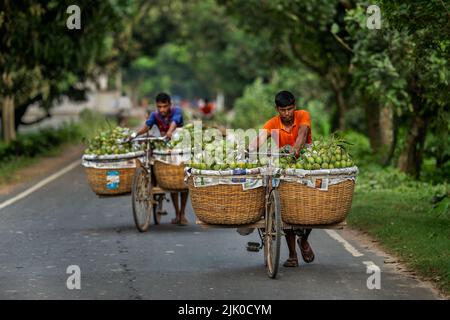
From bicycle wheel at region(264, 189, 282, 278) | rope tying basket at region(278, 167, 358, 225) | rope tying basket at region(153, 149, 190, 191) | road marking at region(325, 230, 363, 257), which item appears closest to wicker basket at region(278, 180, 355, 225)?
rope tying basket at region(278, 167, 358, 225)

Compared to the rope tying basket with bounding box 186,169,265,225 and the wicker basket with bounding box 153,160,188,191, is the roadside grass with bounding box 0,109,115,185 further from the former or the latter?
the rope tying basket with bounding box 186,169,265,225

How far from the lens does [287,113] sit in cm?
1064

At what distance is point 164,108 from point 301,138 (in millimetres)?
4374

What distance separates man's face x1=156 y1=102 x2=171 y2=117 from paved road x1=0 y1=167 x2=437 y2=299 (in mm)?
1692

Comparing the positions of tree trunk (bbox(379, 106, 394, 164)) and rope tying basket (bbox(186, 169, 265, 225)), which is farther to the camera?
tree trunk (bbox(379, 106, 394, 164))

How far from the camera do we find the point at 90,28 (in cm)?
2564

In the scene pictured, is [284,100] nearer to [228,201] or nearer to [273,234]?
[228,201]

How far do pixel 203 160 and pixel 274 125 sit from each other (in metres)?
0.95

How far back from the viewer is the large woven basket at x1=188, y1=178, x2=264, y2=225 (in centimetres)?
1016

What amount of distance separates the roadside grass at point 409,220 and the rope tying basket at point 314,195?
1188 mm
